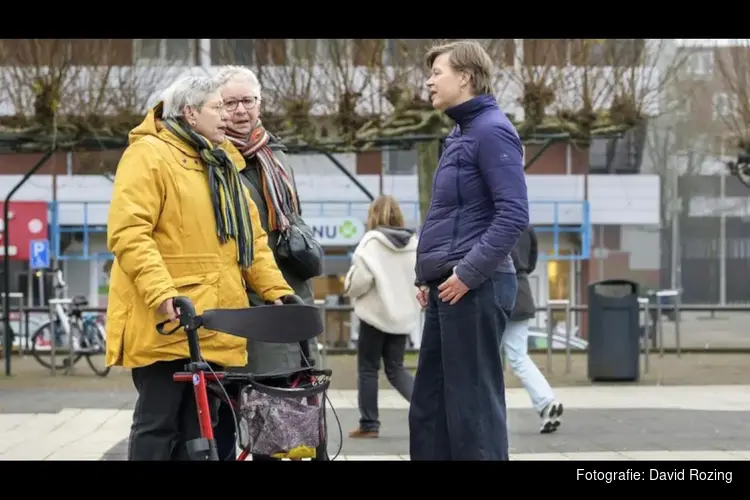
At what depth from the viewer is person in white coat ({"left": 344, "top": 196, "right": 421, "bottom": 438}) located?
358 inches

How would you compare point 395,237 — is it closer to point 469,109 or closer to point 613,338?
point 469,109

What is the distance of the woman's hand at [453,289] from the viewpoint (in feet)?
16.8

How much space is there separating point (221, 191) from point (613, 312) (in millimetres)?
8687

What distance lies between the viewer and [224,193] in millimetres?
5145

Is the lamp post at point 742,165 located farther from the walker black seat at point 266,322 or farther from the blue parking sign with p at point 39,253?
the walker black seat at point 266,322

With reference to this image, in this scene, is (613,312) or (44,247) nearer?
(613,312)

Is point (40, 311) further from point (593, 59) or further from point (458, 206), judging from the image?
point (458, 206)

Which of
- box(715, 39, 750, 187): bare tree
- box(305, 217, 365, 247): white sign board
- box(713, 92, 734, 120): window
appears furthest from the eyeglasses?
box(305, 217, 365, 247): white sign board

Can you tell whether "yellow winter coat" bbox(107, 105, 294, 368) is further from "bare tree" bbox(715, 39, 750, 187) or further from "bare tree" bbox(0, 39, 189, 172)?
"bare tree" bbox(715, 39, 750, 187)

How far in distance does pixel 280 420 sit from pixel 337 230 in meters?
18.1

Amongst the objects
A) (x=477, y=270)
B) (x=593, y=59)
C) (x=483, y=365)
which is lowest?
(x=483, y=365)

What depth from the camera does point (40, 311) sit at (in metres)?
18.3

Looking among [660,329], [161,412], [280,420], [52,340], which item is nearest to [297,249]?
[161,412]
